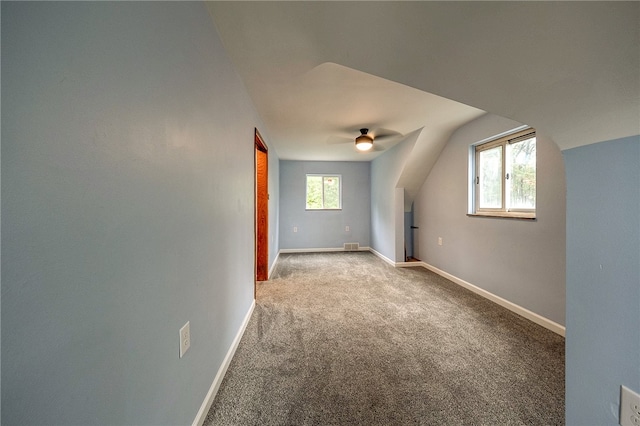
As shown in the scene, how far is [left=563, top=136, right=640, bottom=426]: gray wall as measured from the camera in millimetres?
732

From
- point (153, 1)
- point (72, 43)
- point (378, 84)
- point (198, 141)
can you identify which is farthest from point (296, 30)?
point (72, 43)

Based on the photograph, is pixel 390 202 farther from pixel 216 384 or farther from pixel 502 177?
pixel 216 384

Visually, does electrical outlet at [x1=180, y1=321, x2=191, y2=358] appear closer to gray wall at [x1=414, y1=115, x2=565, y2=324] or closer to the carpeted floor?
the carpeted floor

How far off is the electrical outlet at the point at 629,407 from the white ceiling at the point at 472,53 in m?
0.81

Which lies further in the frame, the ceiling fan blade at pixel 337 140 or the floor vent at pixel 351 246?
the floor vent at pixel 351 246

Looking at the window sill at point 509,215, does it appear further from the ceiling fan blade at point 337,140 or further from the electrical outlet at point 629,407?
the ceiling fan blade at point 337,140

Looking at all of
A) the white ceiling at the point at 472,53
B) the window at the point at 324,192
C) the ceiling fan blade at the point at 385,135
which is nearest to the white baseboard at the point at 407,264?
the window at the point at 324,192

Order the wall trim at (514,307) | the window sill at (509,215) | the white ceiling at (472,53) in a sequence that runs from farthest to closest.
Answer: the window sill at (509,215) → the wall trim at (514,307) → the white ceiling at (472,53)

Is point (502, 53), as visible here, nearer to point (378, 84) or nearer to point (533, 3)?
point (533, 3)

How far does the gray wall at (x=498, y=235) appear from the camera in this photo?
212 centimetres

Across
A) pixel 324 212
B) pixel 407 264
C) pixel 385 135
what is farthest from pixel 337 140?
pixel 407 264

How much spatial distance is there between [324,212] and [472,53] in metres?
4.86

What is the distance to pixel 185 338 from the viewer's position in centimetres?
107

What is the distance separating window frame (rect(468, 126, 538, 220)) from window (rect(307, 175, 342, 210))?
10.0 feet
